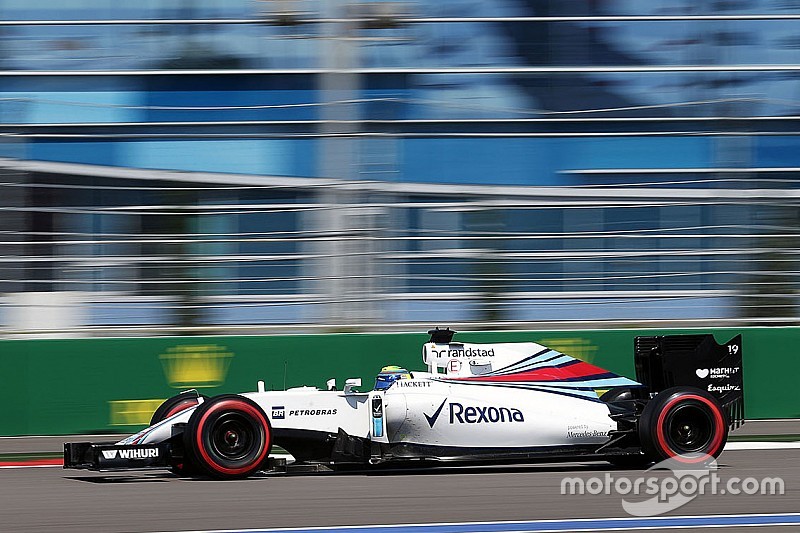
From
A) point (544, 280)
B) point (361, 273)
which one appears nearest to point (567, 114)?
point (544, 280)

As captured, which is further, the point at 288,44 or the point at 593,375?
the point at 288,44

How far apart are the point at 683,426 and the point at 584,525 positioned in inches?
86.2

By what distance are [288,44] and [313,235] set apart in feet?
6.57

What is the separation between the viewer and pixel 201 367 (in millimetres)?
10219

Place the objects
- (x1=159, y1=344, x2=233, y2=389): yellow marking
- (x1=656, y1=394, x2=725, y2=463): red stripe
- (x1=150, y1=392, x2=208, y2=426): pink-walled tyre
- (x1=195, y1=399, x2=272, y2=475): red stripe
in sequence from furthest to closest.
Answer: (x1=159, y1=344, x2=233, y2=389): yellow marking
(x1=150, y1=392, x2=208, y2=426): pink-walled tyre
(x1=656, y1=394, x2=725, y2=463): red stripe
(x1=195, y1=399, x2=272, y2=475): red stripe

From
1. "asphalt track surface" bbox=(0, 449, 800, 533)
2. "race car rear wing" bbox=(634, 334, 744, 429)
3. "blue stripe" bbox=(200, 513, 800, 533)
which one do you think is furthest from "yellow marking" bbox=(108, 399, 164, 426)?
"blue stripe" bbox=(200, 513, 800, 533)

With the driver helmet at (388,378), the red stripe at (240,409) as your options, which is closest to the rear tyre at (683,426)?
the driver helmet at (388,378)

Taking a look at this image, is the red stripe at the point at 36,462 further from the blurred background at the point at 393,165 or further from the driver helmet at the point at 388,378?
the driver helmet at the point at 388,378

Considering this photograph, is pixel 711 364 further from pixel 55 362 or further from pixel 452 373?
pixel 55 362

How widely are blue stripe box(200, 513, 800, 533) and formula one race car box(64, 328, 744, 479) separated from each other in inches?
63.8

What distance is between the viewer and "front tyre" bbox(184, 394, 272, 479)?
277 inches

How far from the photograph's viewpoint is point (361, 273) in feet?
35.7

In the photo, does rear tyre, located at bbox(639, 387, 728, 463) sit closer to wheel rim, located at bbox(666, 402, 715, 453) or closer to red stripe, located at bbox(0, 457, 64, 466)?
wheel rim, located at bbox(666, 402, 715, 453)

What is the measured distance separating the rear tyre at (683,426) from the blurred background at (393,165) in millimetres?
3420
